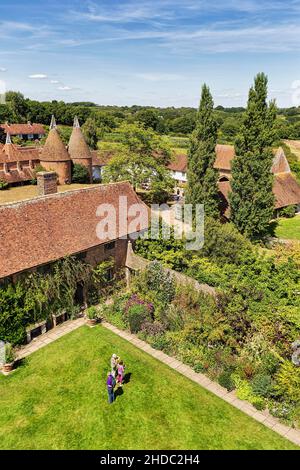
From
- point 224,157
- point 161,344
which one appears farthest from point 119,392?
point 224,157

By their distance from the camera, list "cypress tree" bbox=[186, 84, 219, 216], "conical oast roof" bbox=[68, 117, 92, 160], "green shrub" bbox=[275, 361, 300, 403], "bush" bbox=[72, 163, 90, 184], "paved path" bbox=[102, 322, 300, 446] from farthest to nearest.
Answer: "conical oast roof" bbox=[68, 117, 92, 160]
"bush" bbox=[72, 163, 90, 184]
"cypress tree" bbox=[186, 84, 219, 216]
"green shrub" bbox=[275, 361, 300, 403]
"paved path" bbox=[102, 322, 300, 446]

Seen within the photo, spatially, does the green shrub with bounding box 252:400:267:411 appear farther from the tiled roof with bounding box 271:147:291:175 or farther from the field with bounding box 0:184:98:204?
the tiled roof with bounding box 271:147:291:175

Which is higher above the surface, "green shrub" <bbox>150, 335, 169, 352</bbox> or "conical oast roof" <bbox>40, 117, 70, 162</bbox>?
"conical oast roof" <bbox>40, 117, 70, 162</bbox>

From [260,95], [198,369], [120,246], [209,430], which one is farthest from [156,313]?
[260,95]

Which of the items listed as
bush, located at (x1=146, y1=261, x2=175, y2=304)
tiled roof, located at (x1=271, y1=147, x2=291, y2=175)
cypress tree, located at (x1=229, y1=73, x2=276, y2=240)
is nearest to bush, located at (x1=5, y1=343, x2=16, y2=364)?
bush, located at (x1=146, y1=261, x2=175, y2=304)

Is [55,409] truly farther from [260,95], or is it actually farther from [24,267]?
[260,95]

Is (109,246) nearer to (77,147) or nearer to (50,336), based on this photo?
(50,336)
